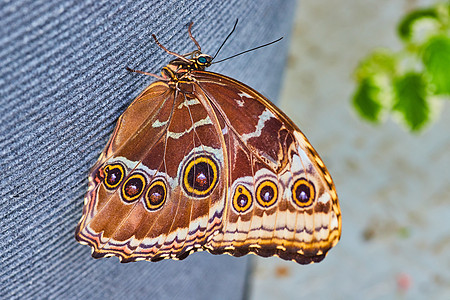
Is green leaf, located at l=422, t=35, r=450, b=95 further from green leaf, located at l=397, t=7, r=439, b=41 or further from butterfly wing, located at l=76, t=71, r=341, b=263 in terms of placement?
butterfly wing, located at l=76, t=71, r=341, b=263

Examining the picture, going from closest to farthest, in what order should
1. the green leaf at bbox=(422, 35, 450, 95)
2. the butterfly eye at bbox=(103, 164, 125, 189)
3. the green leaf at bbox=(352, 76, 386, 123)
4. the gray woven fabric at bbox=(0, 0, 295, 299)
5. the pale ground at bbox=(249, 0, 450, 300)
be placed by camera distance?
the gray woven fabric at bbox=(0, 0, 295, 299), the butterfly eye at bbox=(103, 164, 125, 189), the green leaf at bbox=(422, 35, 450, 95), the green leaf at bbox=(352, 76, 386, 123), the pale ground at bbox=(249, 0, 450, 300)

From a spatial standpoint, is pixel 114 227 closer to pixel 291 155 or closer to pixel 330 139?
pixel 291 155

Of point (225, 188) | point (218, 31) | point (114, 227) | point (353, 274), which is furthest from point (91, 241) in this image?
point (353, 274)

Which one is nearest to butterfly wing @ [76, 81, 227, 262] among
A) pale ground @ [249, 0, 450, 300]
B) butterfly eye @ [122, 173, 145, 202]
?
butterfly eye @ [122, 173, 145, 202]

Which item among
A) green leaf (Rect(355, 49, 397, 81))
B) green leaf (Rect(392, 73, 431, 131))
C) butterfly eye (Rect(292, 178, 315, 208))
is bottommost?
butterfly eye (Rect(292, 178, 315, 208))

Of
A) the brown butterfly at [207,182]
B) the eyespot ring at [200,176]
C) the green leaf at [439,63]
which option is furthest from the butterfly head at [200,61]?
the green leaf at [439,63]

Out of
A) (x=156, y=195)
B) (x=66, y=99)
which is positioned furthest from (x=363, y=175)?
(x=66, y=99)

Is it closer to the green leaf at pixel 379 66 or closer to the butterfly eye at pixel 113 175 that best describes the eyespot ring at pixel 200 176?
the butterfly eye at pixel 113 175

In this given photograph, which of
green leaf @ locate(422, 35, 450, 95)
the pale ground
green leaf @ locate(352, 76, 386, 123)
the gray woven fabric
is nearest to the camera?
the gray woven fabric
